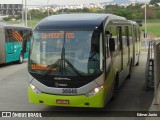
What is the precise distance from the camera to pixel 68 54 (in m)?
9.59

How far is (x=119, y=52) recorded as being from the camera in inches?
508

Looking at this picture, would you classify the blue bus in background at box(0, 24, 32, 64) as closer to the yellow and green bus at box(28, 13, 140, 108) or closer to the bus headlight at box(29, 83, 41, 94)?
the yellow and green bus at box(28, 13, 140, 108)

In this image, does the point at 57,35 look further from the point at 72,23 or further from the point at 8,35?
the point at 8,35

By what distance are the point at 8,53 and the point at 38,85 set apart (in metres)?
15.9

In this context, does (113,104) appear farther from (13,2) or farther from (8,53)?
(13,2)

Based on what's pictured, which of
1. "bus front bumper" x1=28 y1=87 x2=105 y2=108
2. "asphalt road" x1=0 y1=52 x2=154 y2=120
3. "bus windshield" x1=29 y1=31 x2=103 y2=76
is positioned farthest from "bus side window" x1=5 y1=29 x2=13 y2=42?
"bus front bumper" x1=28 y1=87 x2=105 y2=108

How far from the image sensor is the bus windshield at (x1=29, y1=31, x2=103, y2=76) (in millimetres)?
9492

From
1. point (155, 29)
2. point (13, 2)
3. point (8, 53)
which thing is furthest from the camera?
point (155, 29)

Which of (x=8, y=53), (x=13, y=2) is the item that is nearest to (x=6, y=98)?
(x=8, y=53)

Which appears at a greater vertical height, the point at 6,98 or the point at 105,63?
the point at 105,63

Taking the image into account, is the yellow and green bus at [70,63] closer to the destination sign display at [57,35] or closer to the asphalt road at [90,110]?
the destination sign display at [57,35]

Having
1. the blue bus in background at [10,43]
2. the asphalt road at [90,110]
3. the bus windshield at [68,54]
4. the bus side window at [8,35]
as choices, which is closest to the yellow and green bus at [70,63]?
the bus windshield at [68,54]

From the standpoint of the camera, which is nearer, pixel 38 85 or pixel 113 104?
pixel 38 85

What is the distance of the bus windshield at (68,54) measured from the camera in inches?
374
